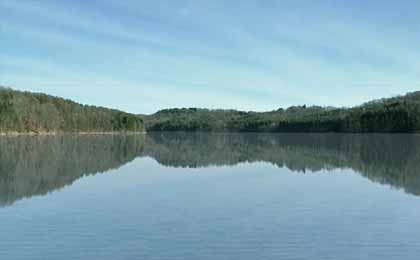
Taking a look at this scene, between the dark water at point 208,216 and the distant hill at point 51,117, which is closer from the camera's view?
the dark water at point 208,216

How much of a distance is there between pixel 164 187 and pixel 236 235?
8.95 m

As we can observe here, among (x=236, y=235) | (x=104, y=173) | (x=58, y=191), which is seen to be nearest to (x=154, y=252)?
(x=236, y=235)

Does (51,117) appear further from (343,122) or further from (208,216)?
(208,216)

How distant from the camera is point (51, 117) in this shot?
108 metres

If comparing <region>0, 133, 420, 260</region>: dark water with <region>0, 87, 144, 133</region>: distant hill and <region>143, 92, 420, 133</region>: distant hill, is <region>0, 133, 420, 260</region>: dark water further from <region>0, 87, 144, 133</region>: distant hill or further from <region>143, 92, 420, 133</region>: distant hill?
<region>143, 92, 420, 133</region>: distant hill

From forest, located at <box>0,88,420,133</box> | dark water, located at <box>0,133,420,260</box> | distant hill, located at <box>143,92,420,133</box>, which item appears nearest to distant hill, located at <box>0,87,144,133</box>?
forest, located at <box>0,88,420,133</box>

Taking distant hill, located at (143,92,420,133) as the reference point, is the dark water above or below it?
below

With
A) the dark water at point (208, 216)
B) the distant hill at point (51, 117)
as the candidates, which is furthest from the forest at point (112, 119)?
the dark water at point (208, 216)

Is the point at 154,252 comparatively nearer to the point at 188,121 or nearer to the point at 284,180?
the point at 284,180

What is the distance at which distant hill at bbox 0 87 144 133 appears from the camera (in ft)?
300

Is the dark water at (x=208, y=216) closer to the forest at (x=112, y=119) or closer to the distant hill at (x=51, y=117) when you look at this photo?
the distant hill at (x=51, y=117)

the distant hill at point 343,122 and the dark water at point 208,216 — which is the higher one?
the distant hill at point 343,122

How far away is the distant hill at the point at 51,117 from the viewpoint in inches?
3600

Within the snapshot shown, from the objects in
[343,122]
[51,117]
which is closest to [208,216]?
[51,117]
